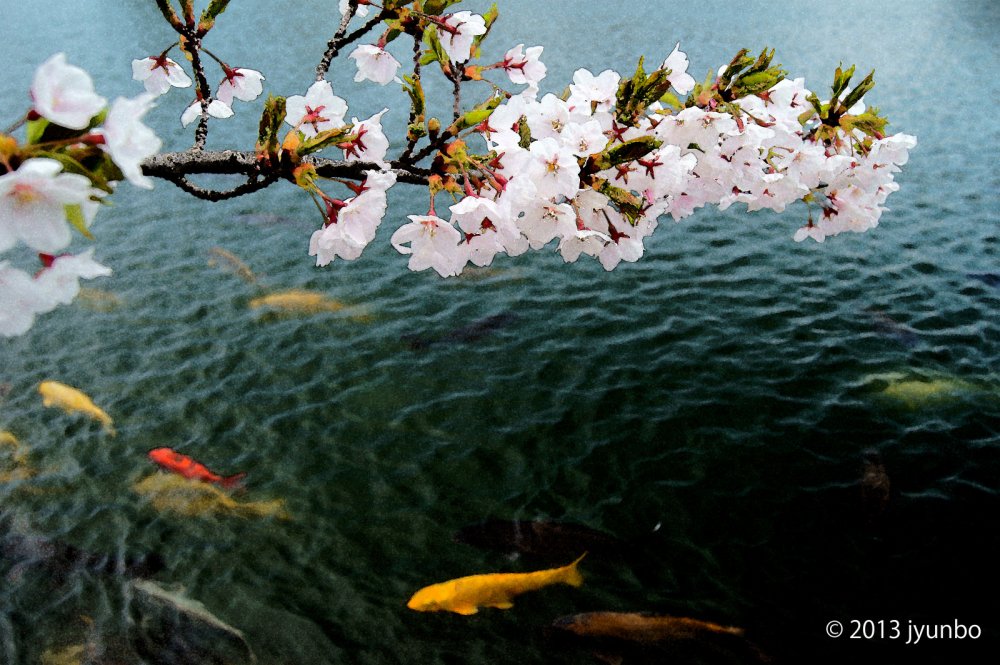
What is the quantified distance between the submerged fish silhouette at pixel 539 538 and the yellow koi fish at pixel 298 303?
5.47 metres

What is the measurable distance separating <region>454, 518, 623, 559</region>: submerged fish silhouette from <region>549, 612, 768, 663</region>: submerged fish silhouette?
967 millimetres

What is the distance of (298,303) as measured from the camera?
12.8 m

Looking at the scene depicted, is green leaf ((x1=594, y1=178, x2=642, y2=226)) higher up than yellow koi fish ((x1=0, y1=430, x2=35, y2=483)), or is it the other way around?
green leaf ((x1=594, y1=178, x2=642, y2=226))

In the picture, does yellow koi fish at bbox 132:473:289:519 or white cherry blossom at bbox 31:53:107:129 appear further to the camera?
yellow koi fish at bbox 132:473:289:519

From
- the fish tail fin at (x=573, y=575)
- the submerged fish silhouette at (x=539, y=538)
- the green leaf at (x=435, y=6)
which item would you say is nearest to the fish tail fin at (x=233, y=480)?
the submerged fish silhouette at (x=539, y=538)

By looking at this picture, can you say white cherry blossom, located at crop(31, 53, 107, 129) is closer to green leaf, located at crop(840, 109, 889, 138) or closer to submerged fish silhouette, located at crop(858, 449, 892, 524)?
green leaf, located at crop(840, 109, 889, 138)

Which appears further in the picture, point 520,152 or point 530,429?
point 530,429

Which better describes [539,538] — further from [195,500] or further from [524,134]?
[524,134]

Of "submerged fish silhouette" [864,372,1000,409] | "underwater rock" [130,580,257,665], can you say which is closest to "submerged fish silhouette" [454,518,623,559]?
"underwater rock" [130,580,257,665]

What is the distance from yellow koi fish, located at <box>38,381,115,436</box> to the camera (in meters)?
10.4

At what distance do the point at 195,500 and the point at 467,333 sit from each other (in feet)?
14.8

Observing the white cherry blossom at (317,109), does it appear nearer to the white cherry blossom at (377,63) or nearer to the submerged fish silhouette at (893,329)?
the white cherry blossom at (377,63)

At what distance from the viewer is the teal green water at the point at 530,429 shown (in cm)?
778

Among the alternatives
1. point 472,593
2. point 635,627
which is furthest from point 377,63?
point 635,627
